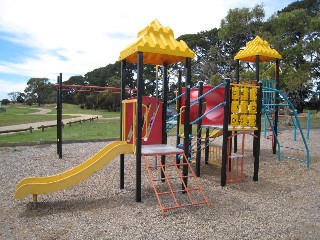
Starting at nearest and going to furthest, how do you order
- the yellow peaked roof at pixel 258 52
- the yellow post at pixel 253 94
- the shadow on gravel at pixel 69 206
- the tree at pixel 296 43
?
the shadow on gravel at pixel 69 206 < the yellow post at pixel 253 94 < the yellow peaked roof at pixel 258 52 < the tree at pixel 296 43

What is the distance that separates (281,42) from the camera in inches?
795

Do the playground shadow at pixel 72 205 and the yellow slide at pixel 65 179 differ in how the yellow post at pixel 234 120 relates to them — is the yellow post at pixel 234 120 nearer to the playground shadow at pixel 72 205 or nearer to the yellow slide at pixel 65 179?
the yellow slide at pixel 65 179

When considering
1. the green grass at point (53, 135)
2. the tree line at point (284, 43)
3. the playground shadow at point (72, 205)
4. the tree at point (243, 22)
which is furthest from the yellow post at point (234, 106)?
the tree at point (243, 22)

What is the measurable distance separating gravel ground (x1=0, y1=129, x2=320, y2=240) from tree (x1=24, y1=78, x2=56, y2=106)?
196ft

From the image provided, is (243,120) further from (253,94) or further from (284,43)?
(284,43)

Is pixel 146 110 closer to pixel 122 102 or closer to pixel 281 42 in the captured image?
pixel 122 102

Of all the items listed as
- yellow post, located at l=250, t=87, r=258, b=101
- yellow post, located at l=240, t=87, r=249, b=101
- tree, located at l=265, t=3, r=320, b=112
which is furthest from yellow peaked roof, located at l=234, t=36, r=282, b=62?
tree, located at l=265, t=3, r=320, b=112

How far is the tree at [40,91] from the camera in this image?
64.4 m

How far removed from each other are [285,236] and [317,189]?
2.79 m

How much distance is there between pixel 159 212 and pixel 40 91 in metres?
67.9

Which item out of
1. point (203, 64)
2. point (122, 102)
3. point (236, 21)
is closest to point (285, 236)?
point (122, 102)

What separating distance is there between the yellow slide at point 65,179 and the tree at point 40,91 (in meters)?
60.0

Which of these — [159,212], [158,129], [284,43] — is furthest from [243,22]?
[159,212]

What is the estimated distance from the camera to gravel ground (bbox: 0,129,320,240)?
12.9ft
